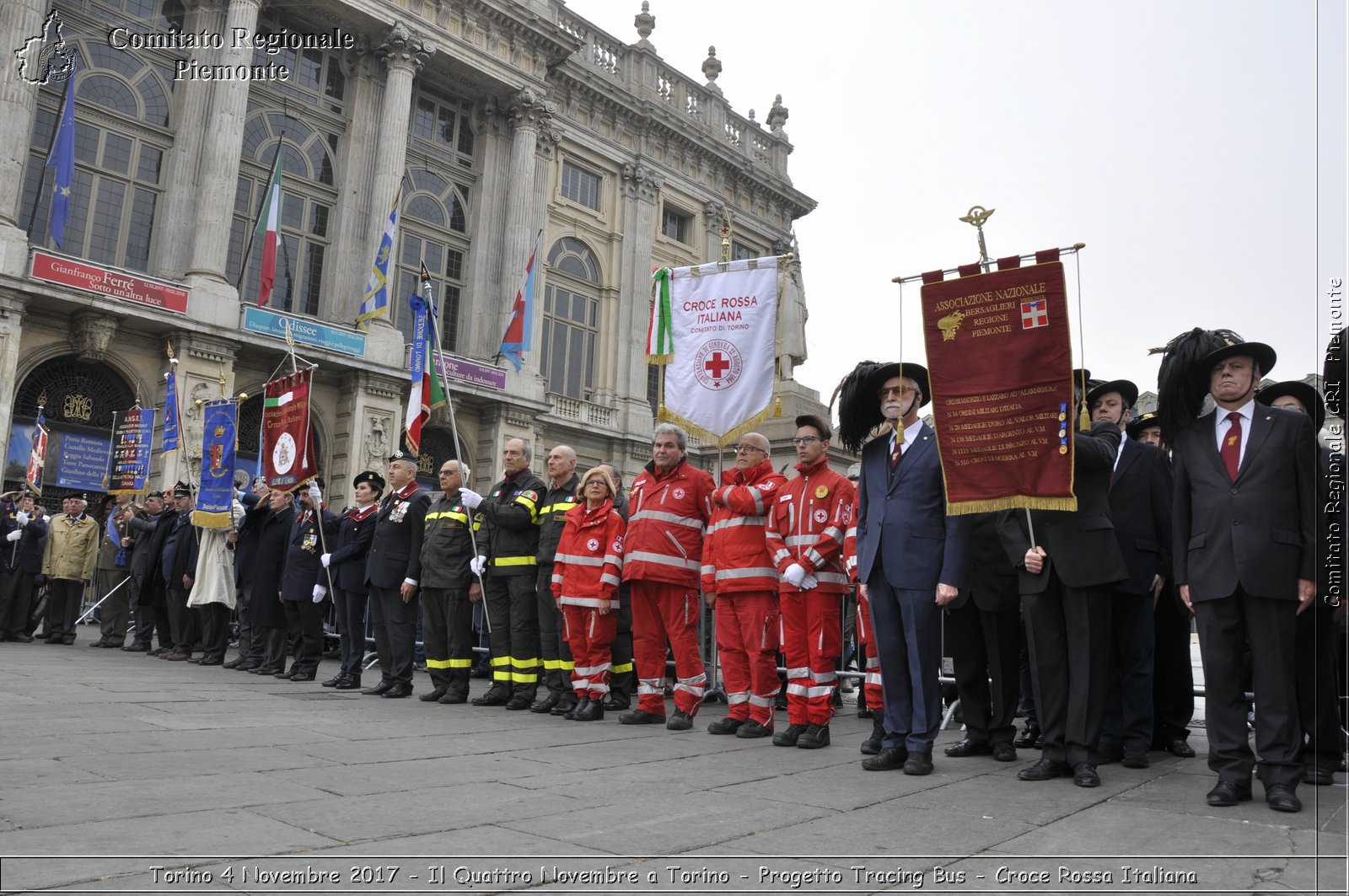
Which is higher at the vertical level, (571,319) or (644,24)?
(644,24)

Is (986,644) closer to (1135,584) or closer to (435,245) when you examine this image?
(1135,584)

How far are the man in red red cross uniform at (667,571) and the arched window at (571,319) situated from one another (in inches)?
890

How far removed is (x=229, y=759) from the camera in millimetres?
4629

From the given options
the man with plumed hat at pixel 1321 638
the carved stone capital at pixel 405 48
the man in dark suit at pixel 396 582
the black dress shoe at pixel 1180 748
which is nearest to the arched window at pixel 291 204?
the carved stone capital at pixel 405 48

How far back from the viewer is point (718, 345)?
27.8 feet

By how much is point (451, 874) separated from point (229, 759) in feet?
7.97

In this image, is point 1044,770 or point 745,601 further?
point 745,601

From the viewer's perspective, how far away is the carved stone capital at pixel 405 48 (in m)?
24.3

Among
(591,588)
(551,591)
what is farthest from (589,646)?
(551,591)

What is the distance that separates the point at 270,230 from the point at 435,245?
243 inches

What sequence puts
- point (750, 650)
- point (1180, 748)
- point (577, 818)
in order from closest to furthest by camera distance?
point (577, 818)
point (1180, 748)
point (750, 650)

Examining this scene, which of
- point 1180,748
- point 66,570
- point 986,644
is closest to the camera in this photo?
point 986,644

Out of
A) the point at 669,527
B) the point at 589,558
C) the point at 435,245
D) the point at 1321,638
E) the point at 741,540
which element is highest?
the point at 435,245

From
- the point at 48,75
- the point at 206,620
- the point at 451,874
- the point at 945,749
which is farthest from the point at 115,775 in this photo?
the point at 48,75
